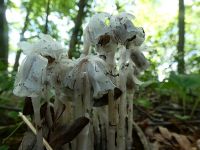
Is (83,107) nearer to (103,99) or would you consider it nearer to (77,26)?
(103,99)

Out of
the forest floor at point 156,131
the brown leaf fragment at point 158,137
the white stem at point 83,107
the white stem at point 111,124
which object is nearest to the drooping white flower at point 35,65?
the white stem at point 83,107

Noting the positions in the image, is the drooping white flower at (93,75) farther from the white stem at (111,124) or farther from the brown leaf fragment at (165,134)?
the brown leaf fragment at (165,134)

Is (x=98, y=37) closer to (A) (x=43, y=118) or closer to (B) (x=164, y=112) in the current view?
(A) (x=43, y=118)

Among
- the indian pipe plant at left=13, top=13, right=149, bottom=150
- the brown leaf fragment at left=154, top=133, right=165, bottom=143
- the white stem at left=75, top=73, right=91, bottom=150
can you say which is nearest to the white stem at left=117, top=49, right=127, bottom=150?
the indian pipe plant at left=13, top=13, right=149, bottom=150

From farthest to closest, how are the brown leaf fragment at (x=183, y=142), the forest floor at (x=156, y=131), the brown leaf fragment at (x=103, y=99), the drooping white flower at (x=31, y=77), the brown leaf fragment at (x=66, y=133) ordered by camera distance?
the brown leaf fragment at (x=183, y=142) < the forest floor at (x=156, y=131) < the brown leaf fragment at (x=103, y=99) < the brown leaf fragment at (x=66, y=133) < the drooping white flower at (x=31, y=77)

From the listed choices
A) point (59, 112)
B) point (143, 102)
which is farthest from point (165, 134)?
point (59, 112)

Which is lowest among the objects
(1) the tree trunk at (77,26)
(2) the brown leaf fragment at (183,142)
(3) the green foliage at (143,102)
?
(2) the brown leaf fragment at (183,142)

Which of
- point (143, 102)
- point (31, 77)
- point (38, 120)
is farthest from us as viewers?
point (143, 102)

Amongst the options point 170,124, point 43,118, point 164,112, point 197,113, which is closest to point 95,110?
point 43,118

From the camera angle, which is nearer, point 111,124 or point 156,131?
point 111,124
